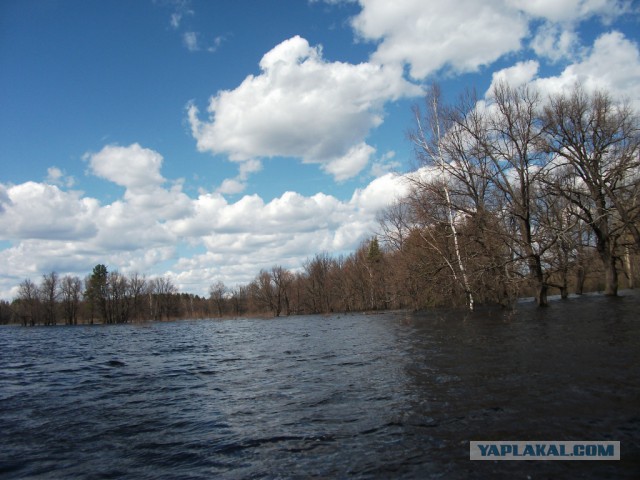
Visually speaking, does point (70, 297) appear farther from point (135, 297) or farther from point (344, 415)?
point (344, 415)

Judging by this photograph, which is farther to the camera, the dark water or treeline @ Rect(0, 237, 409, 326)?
treeline @ Rect(0, 237, 409, 326)

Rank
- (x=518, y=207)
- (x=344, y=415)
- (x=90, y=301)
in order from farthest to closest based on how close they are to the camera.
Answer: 1. (x=90, y=301)
2. (x=518, y=207)
3. (x=344, y=415)

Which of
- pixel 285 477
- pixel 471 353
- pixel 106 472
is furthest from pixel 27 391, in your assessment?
pixel 471 353

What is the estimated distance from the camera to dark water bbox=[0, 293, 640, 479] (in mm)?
5098

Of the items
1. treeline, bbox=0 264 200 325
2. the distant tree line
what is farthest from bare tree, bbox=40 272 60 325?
the distant tree line

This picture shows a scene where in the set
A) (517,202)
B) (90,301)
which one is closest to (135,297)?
(90,301)

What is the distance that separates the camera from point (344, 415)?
707 cm

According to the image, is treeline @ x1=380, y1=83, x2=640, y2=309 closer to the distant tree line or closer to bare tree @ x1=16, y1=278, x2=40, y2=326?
the distant tree line

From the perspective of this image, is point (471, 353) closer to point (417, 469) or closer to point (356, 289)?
point (417, 469)

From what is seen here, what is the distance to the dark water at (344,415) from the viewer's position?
510cm

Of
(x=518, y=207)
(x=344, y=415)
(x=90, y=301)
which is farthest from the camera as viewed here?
(x=90, y=301)

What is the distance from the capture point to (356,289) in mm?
88688

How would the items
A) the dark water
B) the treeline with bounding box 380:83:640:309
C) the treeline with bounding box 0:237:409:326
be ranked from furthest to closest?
1. the treeline with bounding box 0:237:409:326
2. the treeline with bounding box 380:83:640:309
3. the dark water

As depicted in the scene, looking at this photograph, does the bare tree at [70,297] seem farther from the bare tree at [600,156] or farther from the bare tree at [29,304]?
the bare tree at [600,156]
